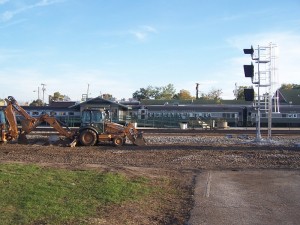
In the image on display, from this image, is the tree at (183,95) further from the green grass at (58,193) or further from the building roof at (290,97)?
the green grass at (58,193)

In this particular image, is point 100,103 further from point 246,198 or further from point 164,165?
point 246,198

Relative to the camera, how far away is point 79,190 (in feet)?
33.6

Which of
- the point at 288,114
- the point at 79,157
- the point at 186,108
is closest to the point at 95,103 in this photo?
the point at 186,108

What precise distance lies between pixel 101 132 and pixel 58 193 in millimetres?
17827

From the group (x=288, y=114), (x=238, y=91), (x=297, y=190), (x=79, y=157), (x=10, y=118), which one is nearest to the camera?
(x=297, y=190)

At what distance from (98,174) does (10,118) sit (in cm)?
1612

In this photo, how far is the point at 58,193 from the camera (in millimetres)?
9586

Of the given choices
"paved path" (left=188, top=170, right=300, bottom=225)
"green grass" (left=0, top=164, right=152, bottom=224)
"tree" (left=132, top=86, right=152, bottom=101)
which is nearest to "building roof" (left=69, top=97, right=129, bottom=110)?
"paved path" (left=188, top=170, right=300, bottom=225)

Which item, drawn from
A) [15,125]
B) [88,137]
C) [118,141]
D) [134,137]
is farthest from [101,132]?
[15,125]

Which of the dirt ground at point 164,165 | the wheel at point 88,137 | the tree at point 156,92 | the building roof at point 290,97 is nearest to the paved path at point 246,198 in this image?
the dirt ground at point 164,165

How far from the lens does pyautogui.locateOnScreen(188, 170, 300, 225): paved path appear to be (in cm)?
838

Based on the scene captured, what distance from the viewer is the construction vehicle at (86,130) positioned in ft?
88.5

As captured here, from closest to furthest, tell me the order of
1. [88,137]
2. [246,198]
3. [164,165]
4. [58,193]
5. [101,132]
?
[58,193], [246,198], [164,165], [88,137], [101,132]

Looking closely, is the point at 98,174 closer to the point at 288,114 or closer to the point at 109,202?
the point at 109,202
